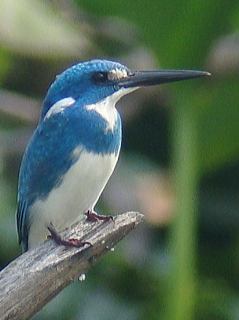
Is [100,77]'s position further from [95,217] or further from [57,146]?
[95,217]

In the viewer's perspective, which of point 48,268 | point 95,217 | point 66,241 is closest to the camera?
point 48,268

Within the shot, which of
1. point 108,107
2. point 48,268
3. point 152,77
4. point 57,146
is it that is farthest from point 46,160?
point 48,268

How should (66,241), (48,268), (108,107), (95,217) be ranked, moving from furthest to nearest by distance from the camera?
1. (108,107)
2. (95,217)
3. (66,241)
4. (48,268)

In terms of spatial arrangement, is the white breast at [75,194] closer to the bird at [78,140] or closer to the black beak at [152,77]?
the bird at [78,140]

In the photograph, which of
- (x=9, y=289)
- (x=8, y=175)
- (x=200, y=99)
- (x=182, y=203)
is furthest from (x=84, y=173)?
(x=8, y=175)

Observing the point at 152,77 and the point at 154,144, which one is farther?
the point at 154,144

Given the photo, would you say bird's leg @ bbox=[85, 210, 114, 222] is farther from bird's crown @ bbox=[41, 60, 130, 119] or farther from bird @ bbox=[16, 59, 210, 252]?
bird's crown @ bbox=[41, 60, 130, 119]

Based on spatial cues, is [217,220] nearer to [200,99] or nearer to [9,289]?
[200,99]

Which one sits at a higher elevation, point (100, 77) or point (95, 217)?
point (100, 77)
